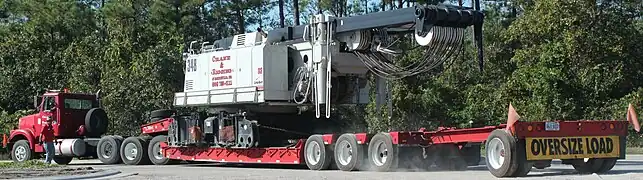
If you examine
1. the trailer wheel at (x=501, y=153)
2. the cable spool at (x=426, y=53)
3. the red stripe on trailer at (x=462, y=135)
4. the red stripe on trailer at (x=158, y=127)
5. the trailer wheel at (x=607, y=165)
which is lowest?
the trailer wheel at (x=607, y=165)

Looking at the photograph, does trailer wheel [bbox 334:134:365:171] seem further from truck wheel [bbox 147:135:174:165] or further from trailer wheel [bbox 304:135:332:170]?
truck wheel [bbox 147:135:174:165]

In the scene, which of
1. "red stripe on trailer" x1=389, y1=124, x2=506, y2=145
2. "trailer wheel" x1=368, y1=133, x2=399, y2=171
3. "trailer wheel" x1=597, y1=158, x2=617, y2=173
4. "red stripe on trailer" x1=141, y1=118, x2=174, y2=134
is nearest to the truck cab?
"red stripe on trailer" x1=141, y1=118, x2=174, y2=134

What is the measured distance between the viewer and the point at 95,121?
28.4 metres

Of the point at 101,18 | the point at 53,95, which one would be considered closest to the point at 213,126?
the point at 53,95

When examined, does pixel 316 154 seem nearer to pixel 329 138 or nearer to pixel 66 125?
pixel 329 138

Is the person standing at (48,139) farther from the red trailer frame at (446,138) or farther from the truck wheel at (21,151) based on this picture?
the red trailer frame at (446,138)

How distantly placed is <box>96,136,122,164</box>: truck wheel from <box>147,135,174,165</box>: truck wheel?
3.70 ft

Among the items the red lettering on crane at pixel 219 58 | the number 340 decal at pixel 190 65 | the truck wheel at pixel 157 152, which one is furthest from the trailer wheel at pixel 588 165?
the truck wheel at pixel 157 152

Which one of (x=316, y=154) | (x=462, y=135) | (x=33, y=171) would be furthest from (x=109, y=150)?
(x=462, y=135)

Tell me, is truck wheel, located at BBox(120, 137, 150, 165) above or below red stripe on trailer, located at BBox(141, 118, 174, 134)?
below

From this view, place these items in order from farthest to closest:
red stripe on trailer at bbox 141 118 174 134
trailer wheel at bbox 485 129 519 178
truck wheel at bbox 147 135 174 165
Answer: truck wheel at bbox 147 135 174 165 < red stripe on trailer at bbox 141 118 174 134 < trailer wheel at bbox 485 129 519 178

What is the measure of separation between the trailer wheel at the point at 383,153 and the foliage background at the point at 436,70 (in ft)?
37.9

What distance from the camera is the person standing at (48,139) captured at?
27053 mm

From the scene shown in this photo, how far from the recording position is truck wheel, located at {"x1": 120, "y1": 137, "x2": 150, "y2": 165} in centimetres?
2694
